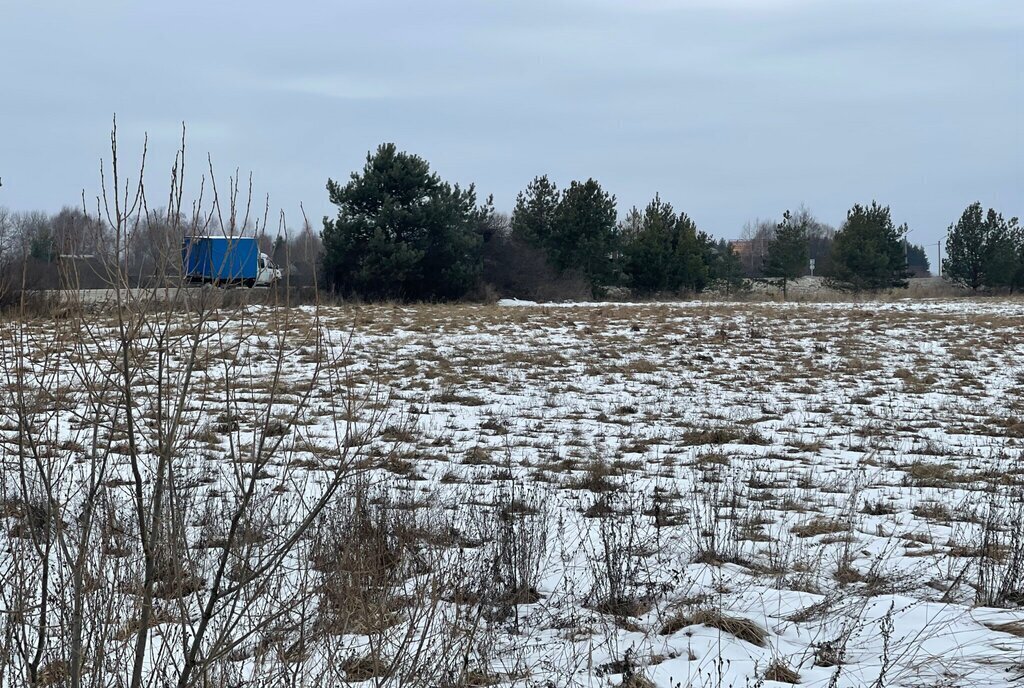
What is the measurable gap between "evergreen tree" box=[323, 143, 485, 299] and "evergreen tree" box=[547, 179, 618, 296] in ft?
24.7

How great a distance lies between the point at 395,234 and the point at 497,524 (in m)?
25.7

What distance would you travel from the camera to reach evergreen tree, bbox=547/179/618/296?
124 feet

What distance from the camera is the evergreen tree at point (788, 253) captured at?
4588cm

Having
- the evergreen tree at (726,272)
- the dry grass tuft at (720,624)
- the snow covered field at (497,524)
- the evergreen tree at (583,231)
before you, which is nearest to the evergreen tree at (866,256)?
the evergreen tree at (726,272)

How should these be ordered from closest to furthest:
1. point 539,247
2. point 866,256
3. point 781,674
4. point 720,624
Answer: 1. point 781,674
2. point 720,624
3. point 539,247
4. point 866,256

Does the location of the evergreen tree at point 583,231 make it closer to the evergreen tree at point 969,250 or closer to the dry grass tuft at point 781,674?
the evergreen tree at point 969,250

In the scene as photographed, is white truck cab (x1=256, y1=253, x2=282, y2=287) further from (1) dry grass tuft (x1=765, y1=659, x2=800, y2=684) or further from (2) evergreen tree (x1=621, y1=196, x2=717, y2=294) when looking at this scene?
(2) evergreen tree (x1=621, y1=196, x2=717, y2=294)

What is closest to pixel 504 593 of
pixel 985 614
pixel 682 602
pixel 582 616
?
pixel 582 616

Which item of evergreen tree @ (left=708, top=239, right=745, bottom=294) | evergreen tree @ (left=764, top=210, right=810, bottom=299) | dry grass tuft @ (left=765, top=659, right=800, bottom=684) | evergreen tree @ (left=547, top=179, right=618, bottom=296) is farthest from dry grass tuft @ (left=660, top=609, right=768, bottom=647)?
evergreen tree @ (left=764, top=210, right=810, bottom=299)

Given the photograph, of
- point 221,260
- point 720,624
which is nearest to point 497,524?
point 720,624

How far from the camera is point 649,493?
6.47 meters

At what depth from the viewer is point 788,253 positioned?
45.9 meters

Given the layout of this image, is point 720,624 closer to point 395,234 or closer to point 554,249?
point 395,234

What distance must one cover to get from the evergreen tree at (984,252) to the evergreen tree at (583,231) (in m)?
19.3
